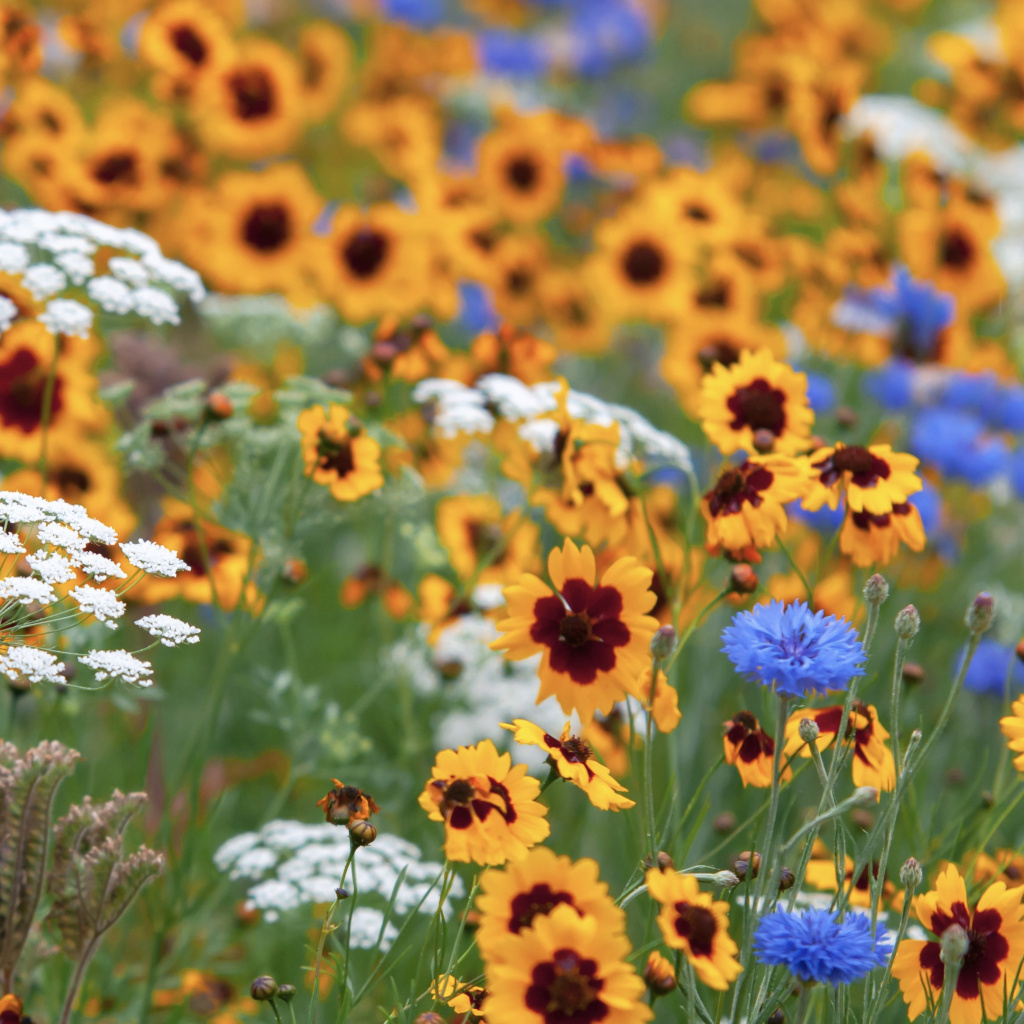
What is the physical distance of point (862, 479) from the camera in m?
2.01

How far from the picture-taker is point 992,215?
4.38 m

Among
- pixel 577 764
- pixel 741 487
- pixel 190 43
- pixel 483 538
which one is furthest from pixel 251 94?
pixel 577 764

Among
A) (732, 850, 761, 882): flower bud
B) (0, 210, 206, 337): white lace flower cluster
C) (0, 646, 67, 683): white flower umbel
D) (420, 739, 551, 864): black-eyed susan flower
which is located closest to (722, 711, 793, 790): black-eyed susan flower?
(732, 850, 761, 882): flower bud

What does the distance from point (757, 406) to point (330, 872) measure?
3.91ft

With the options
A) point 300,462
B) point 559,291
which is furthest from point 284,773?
point 559,291

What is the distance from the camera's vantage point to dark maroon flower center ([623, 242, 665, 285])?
4469mm

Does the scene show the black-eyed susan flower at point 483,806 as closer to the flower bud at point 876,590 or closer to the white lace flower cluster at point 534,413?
the flower bud at point 876,590

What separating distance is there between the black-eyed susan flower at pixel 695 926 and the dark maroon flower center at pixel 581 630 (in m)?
0.45

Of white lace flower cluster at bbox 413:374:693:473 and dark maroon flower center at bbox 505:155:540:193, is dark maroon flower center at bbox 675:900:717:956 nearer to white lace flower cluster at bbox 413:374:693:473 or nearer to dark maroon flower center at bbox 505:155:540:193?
white lace flower cluster at bbox 413:374:693:473

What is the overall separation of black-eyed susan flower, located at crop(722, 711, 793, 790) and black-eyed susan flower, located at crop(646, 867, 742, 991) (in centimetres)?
37

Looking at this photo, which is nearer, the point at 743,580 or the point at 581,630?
the point at 581,630

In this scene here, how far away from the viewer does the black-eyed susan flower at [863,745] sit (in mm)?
1789

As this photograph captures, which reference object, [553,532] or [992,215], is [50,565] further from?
[992,215]

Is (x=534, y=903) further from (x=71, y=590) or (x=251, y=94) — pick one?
(x=251, y=94)
